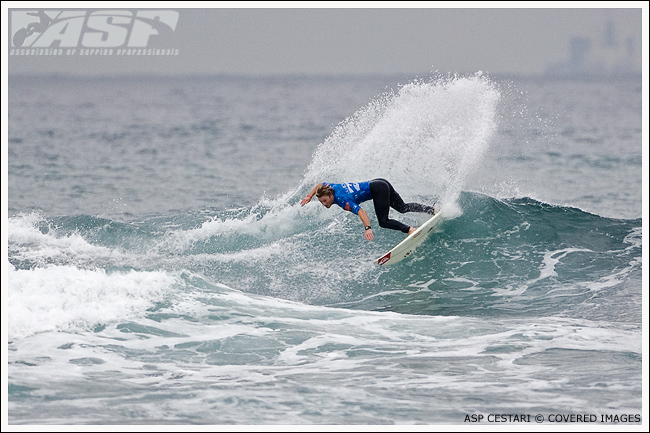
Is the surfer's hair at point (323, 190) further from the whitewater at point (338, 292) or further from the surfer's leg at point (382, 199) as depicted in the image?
the whitewater at point (338, 292)

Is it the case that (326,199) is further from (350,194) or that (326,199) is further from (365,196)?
(365,196)

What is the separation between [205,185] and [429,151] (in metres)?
8.92

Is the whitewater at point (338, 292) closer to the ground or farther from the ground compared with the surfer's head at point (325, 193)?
closer to the ground

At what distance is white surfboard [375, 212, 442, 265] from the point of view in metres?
12.2

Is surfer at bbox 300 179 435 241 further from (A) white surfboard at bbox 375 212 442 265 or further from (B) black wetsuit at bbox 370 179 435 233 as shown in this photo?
(A) white surfboard at bbox 375 212 442 265

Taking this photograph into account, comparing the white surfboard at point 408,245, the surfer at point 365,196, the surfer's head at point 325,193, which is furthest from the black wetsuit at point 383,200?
the surfer's head at point 325,193

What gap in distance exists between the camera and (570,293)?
11.2 meters

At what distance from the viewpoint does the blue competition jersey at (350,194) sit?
37.2 feet

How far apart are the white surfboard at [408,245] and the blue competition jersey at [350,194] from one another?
3.43 ft

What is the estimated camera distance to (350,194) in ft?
37.7

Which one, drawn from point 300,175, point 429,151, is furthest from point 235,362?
point 300,175

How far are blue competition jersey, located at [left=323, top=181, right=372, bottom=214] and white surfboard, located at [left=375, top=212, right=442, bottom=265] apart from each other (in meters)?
1.04

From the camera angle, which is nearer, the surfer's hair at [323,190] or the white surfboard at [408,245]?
the surfer's hair at [323,190]

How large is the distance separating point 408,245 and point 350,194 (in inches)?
61.0
